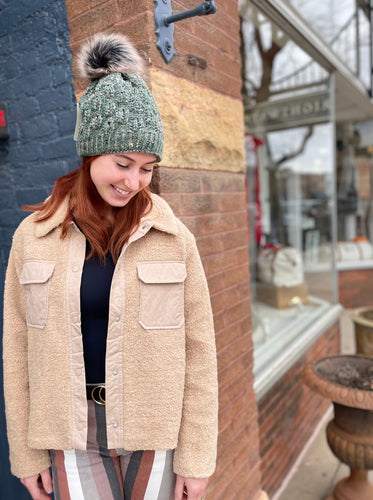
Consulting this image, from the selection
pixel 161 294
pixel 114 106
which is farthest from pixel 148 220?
pixel 114 106

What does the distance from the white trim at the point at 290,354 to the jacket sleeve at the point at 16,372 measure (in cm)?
171

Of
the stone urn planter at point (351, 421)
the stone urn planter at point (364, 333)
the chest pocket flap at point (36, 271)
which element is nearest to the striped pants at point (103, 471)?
the chest pocket flap at point (36, 271)

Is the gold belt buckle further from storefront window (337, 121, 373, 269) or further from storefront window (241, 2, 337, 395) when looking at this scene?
storefront window (337, 121, 373, 269)

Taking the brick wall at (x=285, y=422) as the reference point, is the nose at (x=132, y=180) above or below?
above

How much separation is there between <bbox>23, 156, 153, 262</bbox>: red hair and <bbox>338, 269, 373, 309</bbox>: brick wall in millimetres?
6053

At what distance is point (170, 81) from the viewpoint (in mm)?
1817

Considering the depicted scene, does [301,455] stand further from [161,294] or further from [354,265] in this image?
[354,265]

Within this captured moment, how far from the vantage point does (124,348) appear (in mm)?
1349

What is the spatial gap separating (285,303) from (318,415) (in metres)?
1.21

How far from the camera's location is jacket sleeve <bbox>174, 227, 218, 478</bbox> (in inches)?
56.6

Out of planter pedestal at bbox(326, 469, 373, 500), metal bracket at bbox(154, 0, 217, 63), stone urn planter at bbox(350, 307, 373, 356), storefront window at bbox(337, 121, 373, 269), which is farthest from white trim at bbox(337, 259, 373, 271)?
metal bracket at bbox(154, 0, 217, 63)

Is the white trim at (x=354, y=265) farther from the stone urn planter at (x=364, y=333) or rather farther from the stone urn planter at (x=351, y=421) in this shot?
the stone urn planter at (x=351, y=421)

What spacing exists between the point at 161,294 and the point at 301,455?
293 centimetres

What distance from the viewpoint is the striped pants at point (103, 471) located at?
1.41m
